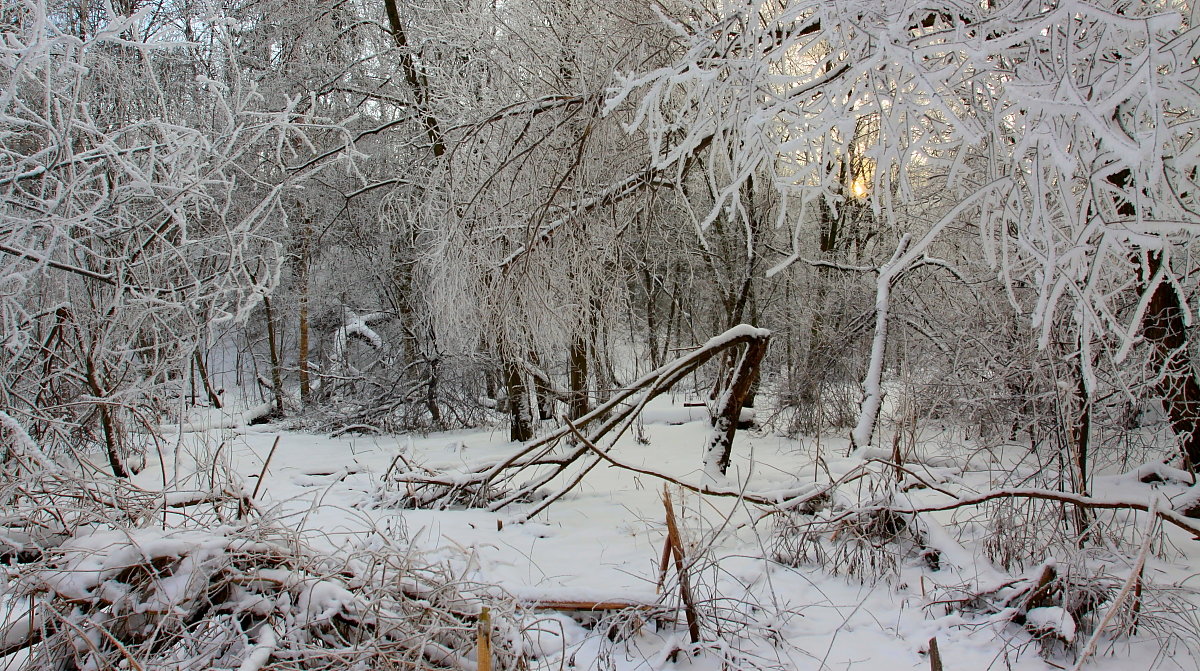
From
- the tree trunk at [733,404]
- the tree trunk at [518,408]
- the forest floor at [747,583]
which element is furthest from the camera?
the tree trunk at [518,408]

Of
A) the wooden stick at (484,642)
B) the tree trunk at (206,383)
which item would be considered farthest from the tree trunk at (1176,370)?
the tree trunk at (206,383)

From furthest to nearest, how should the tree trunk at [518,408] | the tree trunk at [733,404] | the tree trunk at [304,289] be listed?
the tree trunk at [304,289] → the tree trunk at [518,408] → the tree trunk at [733,404]

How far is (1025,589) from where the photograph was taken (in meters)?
3.58

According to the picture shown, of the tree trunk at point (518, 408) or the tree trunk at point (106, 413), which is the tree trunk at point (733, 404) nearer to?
the tree trunk at point (518, 408)

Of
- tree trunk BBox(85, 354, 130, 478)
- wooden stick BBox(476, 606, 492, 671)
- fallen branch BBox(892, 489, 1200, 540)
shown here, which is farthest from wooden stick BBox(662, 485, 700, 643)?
tree trunk BBox(85, 354, 130, 478)

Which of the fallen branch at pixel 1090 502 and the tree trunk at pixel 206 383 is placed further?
the tree trunk at pixel 206 383

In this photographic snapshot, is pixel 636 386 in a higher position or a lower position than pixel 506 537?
higher

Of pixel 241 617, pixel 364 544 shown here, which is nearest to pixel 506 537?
pixel 364 544

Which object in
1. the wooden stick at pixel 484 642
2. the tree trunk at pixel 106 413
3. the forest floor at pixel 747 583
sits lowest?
the forest floor at pixel 747 583

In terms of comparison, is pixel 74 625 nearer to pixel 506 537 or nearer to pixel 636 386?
pixel 506 537

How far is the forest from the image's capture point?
8.43ft

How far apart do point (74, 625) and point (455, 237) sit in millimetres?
4466

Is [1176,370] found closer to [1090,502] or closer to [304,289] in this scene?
[1090,502]

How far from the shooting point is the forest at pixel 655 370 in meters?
2.57
